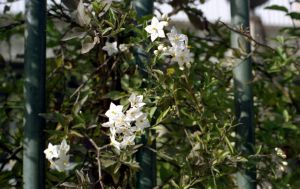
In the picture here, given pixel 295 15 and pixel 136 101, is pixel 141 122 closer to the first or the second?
pixel 136 101

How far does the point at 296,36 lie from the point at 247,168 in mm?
579

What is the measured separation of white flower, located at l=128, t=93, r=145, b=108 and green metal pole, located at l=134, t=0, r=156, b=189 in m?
0.12

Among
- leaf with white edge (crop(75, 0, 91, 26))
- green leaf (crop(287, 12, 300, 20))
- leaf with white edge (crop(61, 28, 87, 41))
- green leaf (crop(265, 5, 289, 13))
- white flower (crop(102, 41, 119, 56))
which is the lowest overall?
white flower (crop(102, 41, 119, 56))

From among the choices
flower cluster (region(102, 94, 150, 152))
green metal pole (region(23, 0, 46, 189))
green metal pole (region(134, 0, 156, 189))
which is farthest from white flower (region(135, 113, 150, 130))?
green metal pole (region(23, 0, 46, 189))

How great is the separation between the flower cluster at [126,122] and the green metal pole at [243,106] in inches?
10.9

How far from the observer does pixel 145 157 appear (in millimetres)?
1283

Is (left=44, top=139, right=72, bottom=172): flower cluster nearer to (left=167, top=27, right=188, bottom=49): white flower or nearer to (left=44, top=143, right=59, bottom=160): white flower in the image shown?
(left=44, top=143, right=59, bottom=160): white flower

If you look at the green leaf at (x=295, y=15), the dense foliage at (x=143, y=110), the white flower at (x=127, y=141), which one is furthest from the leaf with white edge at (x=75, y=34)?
the green leaf at (x=295, y=15)

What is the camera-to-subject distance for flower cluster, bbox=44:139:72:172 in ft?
3.81

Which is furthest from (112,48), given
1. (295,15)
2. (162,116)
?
(295,15)

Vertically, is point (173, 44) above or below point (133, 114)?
above

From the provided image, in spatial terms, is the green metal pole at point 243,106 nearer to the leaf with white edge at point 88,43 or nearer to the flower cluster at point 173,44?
the flower cluster at point 173,44

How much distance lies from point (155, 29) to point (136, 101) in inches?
6.6

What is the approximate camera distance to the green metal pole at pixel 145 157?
127 centimetres
